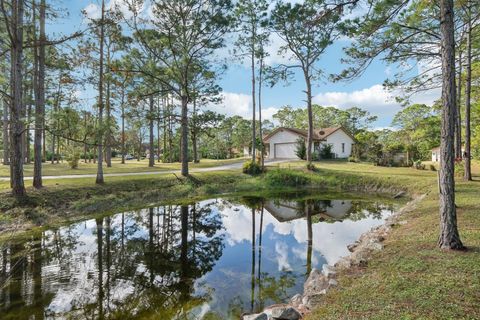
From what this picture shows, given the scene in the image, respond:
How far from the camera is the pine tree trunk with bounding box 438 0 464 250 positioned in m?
4.86

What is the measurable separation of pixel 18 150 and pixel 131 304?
898 centimetres

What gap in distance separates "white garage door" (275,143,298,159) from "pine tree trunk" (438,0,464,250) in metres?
28.2

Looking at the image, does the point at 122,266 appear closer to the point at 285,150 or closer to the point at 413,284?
the point at 413,284

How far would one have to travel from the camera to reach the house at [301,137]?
33.7m

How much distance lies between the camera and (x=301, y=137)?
106 ft

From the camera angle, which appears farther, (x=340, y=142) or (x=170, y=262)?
(x=340, y=142)

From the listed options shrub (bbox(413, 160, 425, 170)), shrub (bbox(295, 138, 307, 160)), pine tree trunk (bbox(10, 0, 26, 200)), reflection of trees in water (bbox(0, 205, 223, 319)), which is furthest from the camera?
shrub (bbox(295, 138, 307, 160))

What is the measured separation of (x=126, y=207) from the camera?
12.6m

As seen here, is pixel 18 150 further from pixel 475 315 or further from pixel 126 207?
pixel 475 315

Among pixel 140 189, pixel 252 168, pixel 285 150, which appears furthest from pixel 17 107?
pixel 285 150

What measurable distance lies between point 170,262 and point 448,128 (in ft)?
22.3

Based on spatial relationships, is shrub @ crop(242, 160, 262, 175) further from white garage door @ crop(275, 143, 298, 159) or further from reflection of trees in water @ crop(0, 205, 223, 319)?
white garage door @ crop(275, 143, 298, 159)

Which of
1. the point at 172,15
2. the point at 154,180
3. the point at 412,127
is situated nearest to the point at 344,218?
the point at 154,180

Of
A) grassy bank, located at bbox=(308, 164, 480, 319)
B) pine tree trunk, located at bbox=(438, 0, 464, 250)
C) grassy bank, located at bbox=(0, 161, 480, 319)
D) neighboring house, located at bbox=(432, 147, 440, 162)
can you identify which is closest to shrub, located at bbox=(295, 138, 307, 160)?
grassy bank, located at bbox=(0, 161, 480, 319)
